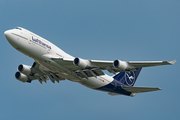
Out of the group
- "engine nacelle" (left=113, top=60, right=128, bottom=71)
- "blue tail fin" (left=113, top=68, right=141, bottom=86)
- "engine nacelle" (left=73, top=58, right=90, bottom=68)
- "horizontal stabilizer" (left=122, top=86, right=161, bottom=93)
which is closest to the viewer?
"engine nacelle" (left=113, top=60, right=128, bottom=71)

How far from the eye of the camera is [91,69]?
31.7 m

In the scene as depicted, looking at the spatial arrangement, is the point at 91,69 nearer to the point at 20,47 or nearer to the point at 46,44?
the point at 46,44

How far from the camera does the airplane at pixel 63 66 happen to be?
28.8 metres

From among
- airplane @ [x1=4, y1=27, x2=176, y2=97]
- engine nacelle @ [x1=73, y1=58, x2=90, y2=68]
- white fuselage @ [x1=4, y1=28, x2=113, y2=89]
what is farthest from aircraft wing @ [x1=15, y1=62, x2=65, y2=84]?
engine nacelle @ [x1=73, y1=58, x2=90, y2=68]

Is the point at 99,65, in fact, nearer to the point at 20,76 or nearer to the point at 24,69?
the point at 24,69

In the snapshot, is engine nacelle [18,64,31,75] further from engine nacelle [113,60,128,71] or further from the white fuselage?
engine nacelle [113,60,128,71]

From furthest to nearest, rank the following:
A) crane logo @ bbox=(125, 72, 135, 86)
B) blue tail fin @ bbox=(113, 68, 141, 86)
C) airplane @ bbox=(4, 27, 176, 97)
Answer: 1. crane logo @ bbox=(125, 72, 135, 86)
2. blue tail fin @ bbox=(113, 68, 141, 86)
3. airplane @ bbox=(4, 27, 176, 97)

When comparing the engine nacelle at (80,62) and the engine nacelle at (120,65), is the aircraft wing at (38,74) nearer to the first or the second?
the engine nacelle at (80,62)

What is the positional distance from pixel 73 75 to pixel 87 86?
4082 mm

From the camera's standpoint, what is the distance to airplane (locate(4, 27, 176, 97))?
2880 cm

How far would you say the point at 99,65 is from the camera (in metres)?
31.0

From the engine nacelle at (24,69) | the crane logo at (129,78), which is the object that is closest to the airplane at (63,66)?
the engine nacelle at (24,69)

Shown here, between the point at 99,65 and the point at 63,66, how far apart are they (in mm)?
4560

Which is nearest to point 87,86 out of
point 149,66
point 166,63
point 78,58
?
point 78,58
